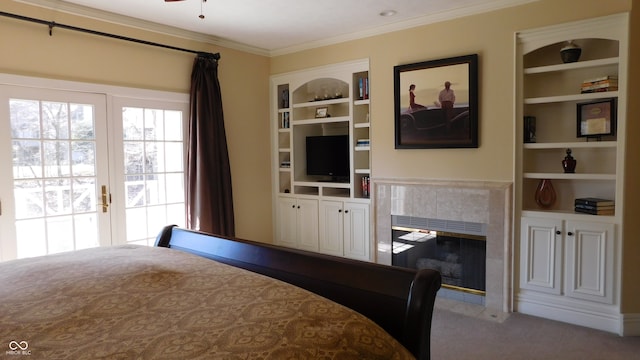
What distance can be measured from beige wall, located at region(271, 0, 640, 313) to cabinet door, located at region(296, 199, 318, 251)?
968mm

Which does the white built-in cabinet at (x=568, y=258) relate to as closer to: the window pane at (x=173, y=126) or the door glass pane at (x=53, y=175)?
the window pane at (x=173, y=126)

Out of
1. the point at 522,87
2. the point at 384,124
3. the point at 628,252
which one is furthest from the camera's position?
the point at 384,124

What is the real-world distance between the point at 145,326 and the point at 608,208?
3.42m

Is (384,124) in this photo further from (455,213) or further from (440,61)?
(455,213)

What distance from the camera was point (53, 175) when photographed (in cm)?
357

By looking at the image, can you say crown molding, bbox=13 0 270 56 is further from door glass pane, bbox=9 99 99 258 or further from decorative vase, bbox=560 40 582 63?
decorative vase, bbox=560 40 582 63

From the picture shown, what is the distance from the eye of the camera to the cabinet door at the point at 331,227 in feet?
15.7

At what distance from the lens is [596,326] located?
3293 mm

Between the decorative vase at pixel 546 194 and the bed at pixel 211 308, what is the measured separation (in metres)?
2.52

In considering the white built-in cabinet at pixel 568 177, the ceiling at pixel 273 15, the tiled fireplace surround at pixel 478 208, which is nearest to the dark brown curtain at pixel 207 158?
the ceiling at pixel 273 15

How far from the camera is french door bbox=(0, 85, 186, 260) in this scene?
3363mm

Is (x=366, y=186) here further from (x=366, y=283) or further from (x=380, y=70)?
(x=366, y=283)

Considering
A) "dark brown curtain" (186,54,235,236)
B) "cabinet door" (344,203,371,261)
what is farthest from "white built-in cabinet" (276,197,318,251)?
"dark brown curtain" (186,54,235,236)

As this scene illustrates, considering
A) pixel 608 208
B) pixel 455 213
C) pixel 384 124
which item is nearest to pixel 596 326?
pixel 608 208
